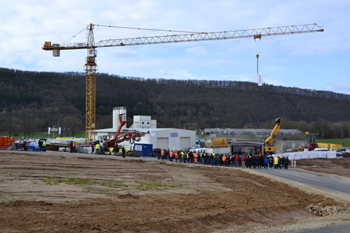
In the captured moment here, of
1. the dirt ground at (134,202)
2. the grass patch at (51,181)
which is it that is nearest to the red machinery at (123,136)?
the dirt ground at (134,202)

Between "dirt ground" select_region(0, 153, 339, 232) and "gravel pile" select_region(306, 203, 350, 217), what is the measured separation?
441mm

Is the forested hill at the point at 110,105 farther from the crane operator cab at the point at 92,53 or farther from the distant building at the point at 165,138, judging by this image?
the distant building at the point at 165,138

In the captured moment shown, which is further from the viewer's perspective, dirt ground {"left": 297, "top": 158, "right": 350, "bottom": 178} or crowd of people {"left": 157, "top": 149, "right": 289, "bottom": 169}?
dirt ground {"left": 297, "top": 158, "right": 350, "bottom": 178}

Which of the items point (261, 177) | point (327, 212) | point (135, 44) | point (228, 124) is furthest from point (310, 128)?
point (327, 212)

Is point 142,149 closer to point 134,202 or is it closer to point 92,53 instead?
point 134,202

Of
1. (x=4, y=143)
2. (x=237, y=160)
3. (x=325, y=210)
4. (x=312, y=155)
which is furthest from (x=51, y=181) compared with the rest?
(x=312, y=155)

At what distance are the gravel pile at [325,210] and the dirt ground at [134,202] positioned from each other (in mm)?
441

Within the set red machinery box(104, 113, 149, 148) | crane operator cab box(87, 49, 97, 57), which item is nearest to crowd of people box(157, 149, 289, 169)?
red machinery box(104, 113, 149, 148)

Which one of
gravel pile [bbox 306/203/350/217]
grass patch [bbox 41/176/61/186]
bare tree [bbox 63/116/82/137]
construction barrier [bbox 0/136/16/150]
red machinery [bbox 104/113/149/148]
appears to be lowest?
gravel pile [bbox 306/203/350/217]

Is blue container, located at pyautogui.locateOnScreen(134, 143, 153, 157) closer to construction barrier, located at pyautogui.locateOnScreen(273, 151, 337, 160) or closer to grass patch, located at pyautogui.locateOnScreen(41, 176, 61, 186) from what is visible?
construction barrier, located at pyautogui.locateOnScreen(273, 151, 337, 160)

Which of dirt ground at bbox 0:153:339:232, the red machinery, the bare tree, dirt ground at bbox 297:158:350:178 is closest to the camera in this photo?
dirt ground at bbox 0:153:339:232

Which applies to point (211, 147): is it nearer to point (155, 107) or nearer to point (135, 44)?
point (135, 44)

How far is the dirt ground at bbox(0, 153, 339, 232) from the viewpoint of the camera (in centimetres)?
1174

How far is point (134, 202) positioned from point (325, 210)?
9.66 meters
